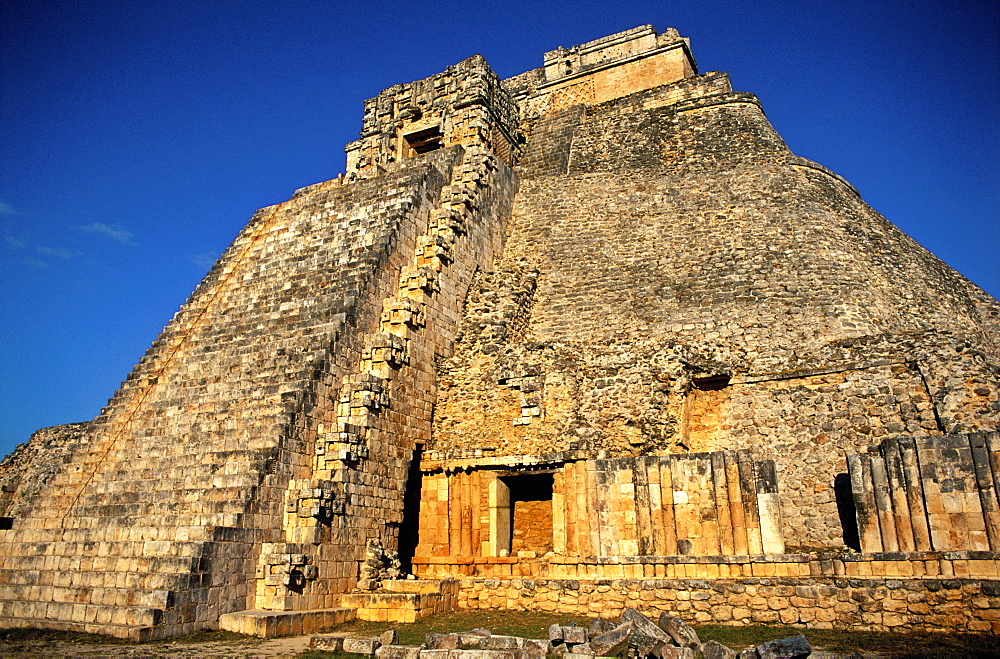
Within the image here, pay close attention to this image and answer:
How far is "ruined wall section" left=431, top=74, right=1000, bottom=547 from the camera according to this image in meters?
11.8

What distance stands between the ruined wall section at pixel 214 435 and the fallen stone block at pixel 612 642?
5.33 m

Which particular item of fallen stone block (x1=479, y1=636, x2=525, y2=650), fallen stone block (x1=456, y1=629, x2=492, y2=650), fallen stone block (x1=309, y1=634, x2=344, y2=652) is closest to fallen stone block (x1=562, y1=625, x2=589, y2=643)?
fallen stone block (x1=479, y1=636, x2=525, y2=650)

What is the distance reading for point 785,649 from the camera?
677 cm

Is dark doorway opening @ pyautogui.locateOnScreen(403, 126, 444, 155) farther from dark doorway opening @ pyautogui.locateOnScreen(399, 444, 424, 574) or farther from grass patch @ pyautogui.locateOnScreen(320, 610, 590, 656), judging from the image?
grass patch @ pyautogui.locateOnScreen(320, 610, 590, 656)

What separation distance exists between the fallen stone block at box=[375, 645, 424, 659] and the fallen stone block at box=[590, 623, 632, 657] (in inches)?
71.1

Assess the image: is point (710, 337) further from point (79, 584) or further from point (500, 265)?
point (79, 584)

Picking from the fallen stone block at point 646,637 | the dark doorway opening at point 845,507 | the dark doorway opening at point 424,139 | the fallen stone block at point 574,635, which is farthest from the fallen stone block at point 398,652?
the dark doorway opening at point 424,139

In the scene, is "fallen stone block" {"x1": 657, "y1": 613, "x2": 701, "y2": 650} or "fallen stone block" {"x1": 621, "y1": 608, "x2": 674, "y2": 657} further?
"fallen stone block" {"x1": 657, "y1": 613, "x2": 701, "y2": 650}

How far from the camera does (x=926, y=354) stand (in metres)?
11.9

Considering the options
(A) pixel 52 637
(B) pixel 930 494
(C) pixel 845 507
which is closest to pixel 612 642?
(B) pixel 930 494

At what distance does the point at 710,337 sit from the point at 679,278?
7.14 feet

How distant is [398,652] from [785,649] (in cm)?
376

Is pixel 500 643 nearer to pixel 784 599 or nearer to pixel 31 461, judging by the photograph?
pixel 784 599

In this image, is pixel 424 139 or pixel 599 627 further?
pixel 424 139
